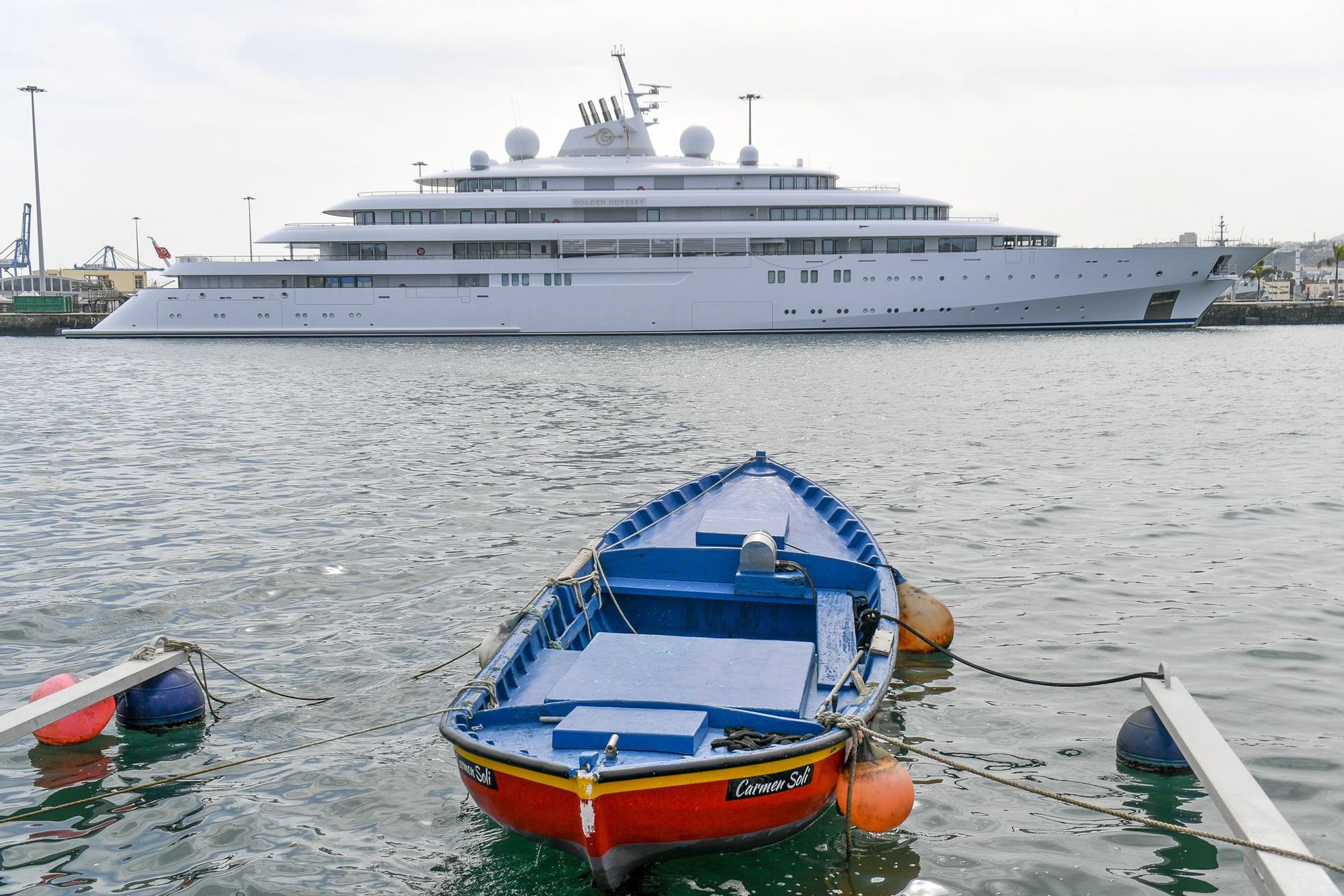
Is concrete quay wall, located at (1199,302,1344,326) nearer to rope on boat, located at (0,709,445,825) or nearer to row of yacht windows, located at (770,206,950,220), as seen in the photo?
row of yacht windows, located at (770,206,950,220)

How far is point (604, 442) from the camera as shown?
66.0ft

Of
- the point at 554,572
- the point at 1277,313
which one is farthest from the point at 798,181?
the point at 554,572

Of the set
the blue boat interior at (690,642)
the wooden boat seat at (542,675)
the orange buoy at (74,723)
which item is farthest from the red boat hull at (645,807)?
the orange buoy at (74,723)

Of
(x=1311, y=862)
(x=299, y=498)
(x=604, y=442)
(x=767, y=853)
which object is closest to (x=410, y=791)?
A: (x=767, y=853)

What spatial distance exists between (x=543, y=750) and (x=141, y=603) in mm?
6512

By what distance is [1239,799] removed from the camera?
5355 millimetres

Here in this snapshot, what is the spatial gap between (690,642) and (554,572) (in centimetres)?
465

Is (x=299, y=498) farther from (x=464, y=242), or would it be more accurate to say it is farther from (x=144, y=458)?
(x=464, y=242)

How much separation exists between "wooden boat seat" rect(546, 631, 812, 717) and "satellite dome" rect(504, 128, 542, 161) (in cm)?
5506

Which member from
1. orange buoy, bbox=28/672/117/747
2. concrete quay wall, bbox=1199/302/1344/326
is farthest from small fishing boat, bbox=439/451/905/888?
concrete quay wall, bbox=1199/302/1344/326

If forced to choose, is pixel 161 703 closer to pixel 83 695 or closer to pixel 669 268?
pixel 83 695

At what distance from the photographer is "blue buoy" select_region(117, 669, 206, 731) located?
7379 millimetres

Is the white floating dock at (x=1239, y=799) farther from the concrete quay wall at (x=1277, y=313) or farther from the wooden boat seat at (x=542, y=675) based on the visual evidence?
the concrete quay wall at (x=1277, y=313)

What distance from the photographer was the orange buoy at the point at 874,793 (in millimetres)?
5547
